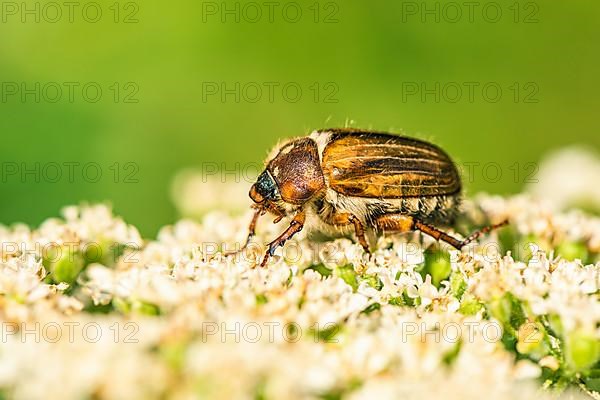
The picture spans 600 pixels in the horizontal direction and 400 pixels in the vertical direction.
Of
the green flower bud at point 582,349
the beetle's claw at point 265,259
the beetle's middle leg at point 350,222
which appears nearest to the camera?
the green flower bud at point 582,349

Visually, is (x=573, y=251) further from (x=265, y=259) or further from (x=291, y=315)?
(x=291, y=315)

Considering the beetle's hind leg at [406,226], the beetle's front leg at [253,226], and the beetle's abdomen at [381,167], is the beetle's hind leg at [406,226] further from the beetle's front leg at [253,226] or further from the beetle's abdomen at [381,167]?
the beetle's front leg at [253,226]

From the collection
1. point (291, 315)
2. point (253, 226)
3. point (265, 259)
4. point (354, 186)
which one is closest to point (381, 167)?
point (354, 186)

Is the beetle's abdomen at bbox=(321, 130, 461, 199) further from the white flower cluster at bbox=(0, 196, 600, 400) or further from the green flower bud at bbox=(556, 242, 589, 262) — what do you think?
the green flower bud at bbox=(556, 242, 589, 262)

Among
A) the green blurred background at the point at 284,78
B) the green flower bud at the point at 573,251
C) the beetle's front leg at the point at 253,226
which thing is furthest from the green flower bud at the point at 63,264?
the green blurred background at the point at 284,78

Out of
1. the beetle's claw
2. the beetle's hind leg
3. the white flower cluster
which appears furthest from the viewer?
the beetle's hind leg

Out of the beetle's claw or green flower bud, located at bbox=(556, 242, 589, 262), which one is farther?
green flower bud, located at bbox=(556, 242, 589, 262)

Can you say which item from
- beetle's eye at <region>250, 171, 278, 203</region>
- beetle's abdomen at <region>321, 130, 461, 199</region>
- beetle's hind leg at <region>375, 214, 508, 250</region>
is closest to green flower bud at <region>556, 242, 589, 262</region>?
beetle's hind leg at <region>375, 214, 508, 250</region>
